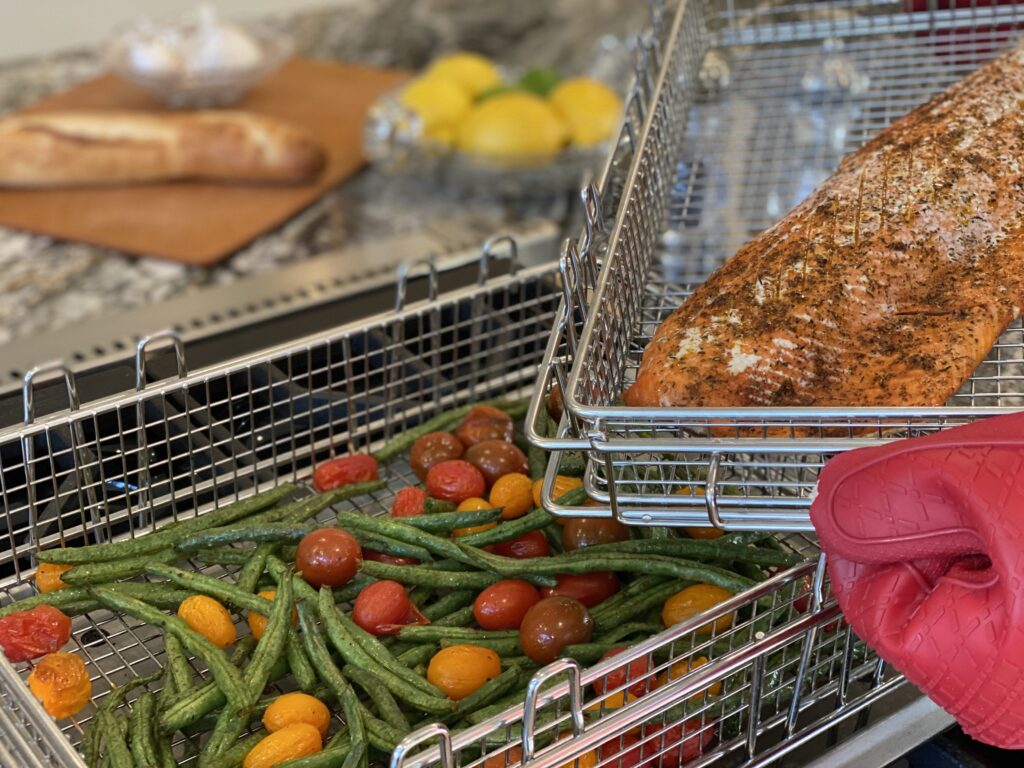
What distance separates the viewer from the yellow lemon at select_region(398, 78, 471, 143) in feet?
8.51

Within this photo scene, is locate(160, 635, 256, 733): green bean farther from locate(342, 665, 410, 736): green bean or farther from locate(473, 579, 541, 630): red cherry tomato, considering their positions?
locate(473, 579, 541, 630): red cherry tomato

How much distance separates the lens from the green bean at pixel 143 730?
1027 mm

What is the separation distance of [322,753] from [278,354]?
19.4 inches

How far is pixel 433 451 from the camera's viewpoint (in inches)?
56.4

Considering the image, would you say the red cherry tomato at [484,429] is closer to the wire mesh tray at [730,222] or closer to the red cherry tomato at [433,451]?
the red cherry tomato at [433,451]

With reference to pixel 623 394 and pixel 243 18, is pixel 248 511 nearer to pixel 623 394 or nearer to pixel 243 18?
pixel 623 394

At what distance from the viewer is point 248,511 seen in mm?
1361

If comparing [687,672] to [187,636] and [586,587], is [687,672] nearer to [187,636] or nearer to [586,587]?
[586,587]

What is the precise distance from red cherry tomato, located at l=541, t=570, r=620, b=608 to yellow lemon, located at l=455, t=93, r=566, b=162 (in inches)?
56.3

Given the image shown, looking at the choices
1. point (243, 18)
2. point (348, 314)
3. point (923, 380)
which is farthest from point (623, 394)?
point (243, 18)

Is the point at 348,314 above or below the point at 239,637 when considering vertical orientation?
above

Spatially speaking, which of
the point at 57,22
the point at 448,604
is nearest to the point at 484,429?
the point at 448,604

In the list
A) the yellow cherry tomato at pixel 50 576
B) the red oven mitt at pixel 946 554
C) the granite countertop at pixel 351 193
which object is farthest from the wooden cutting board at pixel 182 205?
the red oven mitt at pixel 946 554

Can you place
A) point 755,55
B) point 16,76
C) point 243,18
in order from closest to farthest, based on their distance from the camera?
point 755,55
point 16,76
point 243,18
